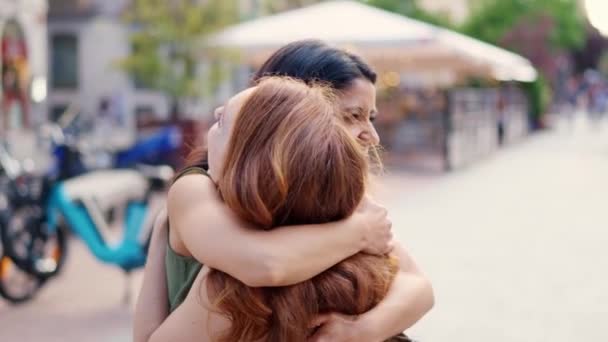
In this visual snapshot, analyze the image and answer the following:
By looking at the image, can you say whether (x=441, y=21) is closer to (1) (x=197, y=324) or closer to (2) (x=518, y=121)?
(2) (x=518, y=121)

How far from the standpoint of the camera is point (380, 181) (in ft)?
6.48

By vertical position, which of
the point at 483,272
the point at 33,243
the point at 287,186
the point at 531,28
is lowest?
the point at 531,28

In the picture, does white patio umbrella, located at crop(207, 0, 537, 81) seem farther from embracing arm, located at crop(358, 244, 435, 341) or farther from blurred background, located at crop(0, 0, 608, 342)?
embracing arm, located at crop(358, 244, 435, 341)

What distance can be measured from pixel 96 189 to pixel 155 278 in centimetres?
493

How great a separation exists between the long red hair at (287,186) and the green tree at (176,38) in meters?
14.6

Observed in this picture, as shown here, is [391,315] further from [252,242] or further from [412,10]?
[412,10]

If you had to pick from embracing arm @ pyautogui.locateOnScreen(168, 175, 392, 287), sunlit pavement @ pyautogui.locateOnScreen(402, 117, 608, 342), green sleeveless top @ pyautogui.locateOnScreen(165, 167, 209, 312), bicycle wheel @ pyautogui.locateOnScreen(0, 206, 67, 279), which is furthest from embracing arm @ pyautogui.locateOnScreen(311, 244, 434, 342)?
bicycle wheel @ pyautogui.locateOnScreen(0, 206, 67, 279)

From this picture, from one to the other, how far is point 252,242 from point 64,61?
28.2 metres

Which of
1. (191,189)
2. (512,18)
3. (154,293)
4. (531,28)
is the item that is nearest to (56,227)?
(154,293)

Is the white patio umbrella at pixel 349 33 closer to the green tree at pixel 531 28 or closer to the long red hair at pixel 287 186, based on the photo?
the long red hair at pixel 287 186

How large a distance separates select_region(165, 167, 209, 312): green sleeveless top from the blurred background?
0.43m

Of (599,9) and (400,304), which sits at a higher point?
(599,9)

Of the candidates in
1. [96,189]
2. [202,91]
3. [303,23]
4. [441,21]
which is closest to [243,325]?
[96,189]

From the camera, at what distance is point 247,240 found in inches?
61.7
